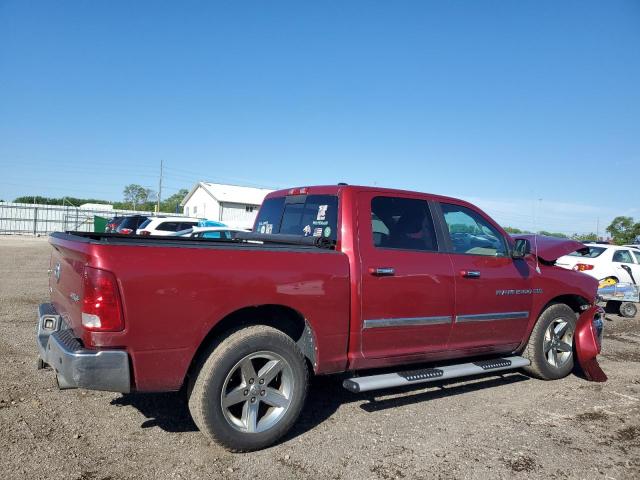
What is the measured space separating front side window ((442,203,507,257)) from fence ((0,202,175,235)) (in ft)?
125

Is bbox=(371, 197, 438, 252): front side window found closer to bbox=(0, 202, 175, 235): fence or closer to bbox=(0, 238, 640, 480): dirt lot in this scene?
bbox=(0, 238, 640, 480): dirt lot

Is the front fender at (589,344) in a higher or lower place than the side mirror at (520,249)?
lower

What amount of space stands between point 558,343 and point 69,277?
495 cm

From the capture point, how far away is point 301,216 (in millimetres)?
4777

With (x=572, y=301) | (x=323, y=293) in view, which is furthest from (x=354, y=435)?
(x=572, y=301)

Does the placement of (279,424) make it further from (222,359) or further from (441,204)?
(441,204)

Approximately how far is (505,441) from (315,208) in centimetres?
246

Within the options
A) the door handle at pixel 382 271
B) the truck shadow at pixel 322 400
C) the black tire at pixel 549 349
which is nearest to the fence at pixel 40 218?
the truck shadow at pixel 322 400

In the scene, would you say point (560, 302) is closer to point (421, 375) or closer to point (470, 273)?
point (470, 273)

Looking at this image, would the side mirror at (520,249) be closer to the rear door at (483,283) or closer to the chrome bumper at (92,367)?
the rear door at (483,283)

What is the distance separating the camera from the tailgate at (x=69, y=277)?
126 inches

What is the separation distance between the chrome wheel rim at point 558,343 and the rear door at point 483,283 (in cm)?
50

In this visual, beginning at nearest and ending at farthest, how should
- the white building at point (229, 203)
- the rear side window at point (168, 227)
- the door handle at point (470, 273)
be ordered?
1. the door handle at point (470, 273)
2. the rear side window at point (168, 227)
3. the white building at point (229, 203)

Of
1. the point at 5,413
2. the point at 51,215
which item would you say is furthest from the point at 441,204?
the point at 51,215
